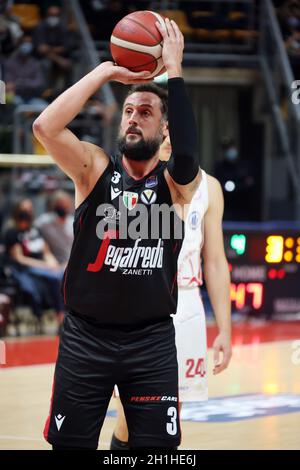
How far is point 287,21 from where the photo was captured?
2069 cm

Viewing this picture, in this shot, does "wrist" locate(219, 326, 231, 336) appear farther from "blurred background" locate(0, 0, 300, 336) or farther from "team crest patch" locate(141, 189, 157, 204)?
"blurred background" locate(0, 0, 300, 336)

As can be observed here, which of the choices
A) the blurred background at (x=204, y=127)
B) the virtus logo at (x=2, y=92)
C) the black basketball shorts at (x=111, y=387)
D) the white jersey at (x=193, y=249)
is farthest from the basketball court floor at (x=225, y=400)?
the virtus logo at (x=2, y=92)

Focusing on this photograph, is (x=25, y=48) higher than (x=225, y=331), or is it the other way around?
(x=225, y=331)

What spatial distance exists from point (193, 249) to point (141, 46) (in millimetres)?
1931

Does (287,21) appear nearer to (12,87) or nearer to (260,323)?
(12,87)

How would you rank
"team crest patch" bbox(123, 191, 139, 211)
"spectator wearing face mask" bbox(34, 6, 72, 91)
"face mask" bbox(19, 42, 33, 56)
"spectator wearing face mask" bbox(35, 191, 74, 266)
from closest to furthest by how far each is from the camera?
"team crest patch" bbox(123, 191, 139, 211) < "spectator wearing face mask" bbox(35, 191, 74, 266) < "face mask" bbox(19, 42, 33, 56) < "spectator wearing face mask" bbox(34, 6, 72, 91)

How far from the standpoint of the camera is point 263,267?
14.1 meters

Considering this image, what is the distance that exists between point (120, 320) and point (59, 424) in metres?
0.51

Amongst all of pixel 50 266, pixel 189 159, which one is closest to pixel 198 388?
pixel 189 159

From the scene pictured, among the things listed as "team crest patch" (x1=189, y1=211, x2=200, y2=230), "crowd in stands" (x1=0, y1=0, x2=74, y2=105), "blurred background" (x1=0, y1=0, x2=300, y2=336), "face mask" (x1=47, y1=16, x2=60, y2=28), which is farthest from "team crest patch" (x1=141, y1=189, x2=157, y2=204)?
"face mask" (x1=47, y1=16, x2=60, y2=28)

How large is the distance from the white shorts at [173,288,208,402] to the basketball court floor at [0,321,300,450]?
0.88 metres

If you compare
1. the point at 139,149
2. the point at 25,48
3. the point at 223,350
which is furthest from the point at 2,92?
the point at 139,149

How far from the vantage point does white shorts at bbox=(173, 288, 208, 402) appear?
242 inches

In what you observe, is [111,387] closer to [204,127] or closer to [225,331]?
[225,331]
